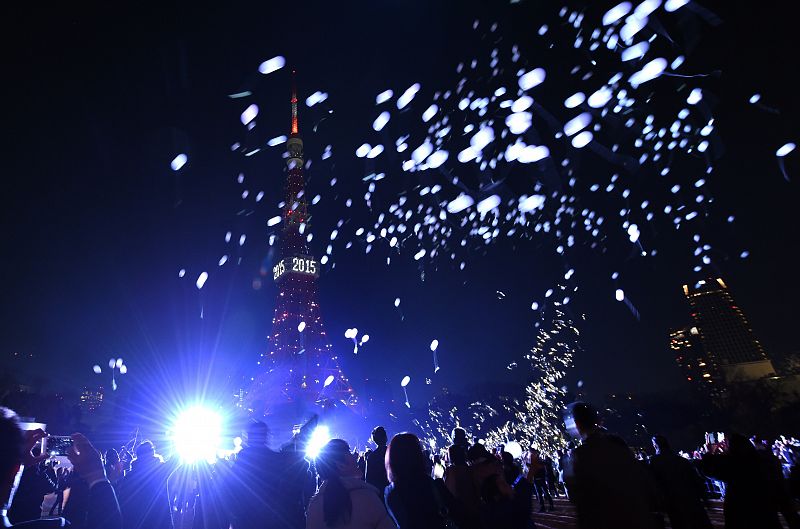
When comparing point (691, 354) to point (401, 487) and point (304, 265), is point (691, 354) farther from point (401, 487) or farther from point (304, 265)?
point (401, 487)

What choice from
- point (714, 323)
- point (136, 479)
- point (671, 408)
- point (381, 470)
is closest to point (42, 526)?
point (136, 479)

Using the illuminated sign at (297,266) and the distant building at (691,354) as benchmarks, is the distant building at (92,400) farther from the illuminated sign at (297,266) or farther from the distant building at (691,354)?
the distant building at (691,354)

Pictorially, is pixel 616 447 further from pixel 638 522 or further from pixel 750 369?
pixel 750 369

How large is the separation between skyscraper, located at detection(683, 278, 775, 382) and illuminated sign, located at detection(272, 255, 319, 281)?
106375 mm

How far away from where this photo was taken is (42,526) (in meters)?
1.69

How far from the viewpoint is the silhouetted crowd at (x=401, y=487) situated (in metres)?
2.65

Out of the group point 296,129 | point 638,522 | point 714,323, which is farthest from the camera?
point 714,323

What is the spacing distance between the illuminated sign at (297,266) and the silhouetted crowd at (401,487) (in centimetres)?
5287

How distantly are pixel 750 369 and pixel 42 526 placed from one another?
12564 cm

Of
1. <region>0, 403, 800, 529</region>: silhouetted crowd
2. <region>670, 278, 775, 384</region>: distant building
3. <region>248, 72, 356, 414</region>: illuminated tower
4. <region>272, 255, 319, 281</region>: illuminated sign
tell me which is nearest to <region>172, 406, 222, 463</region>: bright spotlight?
<region>0, 403, 800, 529</region>: silhouetted crowd

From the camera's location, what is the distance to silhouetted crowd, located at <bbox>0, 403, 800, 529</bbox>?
8.69 ft

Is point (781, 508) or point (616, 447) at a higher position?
point (616, 447)

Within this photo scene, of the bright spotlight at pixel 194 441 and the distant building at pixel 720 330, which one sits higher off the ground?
the distant building at pixel 720 330

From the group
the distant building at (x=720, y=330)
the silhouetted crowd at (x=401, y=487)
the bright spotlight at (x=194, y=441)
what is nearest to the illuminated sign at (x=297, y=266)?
the bright spotlight at (x=194, y=441)
